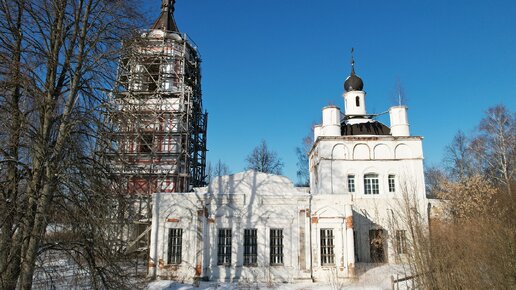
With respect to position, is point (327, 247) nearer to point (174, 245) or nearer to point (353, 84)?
point (174, 245)

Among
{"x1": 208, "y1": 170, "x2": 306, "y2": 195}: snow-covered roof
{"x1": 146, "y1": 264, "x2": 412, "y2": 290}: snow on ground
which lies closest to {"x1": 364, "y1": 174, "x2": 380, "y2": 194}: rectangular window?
{"x1": 146, "y1": 264, "x2": 412, "y2": 290}: snow on ground

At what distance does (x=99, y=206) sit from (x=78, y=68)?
2910 mm

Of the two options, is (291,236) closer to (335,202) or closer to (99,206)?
(335,202)

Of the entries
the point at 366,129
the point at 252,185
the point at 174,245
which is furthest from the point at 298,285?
the point at 366,129

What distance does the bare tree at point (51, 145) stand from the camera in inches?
262

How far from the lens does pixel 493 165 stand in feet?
101

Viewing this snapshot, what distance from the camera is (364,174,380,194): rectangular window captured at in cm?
2392

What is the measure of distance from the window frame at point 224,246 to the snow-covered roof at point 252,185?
181cm

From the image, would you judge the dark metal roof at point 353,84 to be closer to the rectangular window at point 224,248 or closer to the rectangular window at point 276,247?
the rectangular window at point 276,247

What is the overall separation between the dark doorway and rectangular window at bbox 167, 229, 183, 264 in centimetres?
1100

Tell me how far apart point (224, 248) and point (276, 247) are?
2.31 m

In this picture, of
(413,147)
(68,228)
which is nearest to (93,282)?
(68,228)

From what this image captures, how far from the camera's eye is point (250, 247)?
1706 centimetres

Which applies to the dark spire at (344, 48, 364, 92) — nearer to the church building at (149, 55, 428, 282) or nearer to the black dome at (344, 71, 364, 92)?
the black dome at (344, 71, 364, 92)
